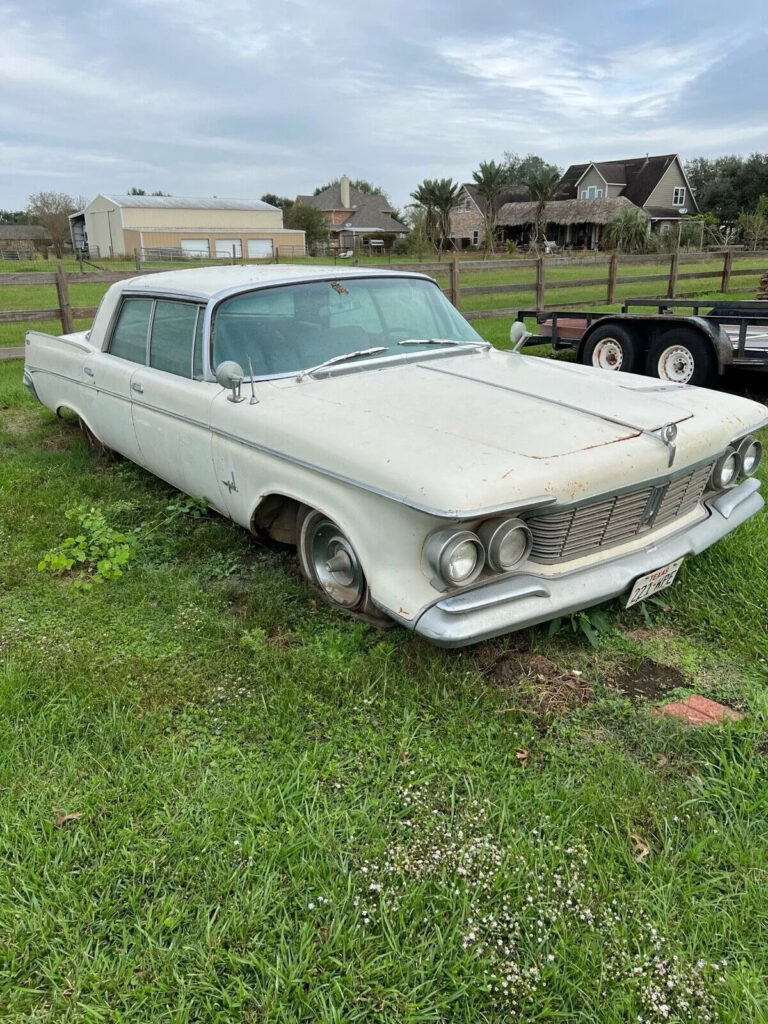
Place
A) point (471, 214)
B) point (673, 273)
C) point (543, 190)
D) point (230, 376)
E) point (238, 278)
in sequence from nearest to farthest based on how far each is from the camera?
point (230, 376), point (238, 278), point (673, 273), point (543, 190), point (471, 214)

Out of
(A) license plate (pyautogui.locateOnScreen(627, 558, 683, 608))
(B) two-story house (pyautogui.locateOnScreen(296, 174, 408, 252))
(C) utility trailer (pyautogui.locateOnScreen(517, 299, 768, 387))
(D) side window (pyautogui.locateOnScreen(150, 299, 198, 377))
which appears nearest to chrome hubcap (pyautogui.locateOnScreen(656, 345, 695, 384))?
(C) utility trailer (pyautogui.locateOnScreen(517, 299, 768, 387))

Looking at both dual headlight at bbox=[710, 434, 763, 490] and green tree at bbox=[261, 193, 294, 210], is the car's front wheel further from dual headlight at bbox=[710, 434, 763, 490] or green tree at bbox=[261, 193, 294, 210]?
green tree at bbox=[261, 193, 294, 210]

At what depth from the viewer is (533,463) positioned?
2527 mm

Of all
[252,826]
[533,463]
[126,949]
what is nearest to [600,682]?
[533,463]

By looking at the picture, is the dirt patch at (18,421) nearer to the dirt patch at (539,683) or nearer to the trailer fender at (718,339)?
the dirt patch at (539,683)

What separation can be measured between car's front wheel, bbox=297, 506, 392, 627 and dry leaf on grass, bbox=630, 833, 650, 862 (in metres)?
1.21

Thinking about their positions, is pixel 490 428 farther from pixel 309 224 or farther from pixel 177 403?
pixel 309 224

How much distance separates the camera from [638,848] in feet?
7.00

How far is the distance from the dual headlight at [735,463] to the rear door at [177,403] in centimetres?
241

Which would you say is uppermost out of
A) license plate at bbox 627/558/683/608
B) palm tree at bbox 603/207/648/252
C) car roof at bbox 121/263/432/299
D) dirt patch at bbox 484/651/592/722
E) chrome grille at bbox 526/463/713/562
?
palm tree at bbox 603/207/648/252

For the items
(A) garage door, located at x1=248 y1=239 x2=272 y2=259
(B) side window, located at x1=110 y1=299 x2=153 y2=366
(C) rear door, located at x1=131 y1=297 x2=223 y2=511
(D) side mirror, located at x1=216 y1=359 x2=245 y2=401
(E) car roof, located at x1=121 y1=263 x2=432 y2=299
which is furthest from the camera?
(A) garage door, located at x1=248 y1=239 x2=272 y2=259

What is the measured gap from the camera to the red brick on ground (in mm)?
2666

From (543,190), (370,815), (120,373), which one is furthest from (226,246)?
(370,815)

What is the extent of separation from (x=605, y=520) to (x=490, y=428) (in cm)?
56
